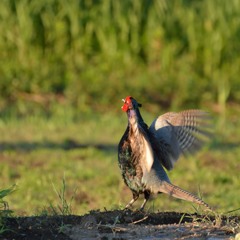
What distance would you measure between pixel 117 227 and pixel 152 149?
689mm

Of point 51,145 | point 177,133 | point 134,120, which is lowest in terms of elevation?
point 51,145

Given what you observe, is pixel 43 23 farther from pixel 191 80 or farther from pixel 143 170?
pixel 143 170

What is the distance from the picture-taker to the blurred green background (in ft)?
34.6

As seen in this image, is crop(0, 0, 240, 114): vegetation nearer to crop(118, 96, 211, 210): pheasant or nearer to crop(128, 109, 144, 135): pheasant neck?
crop(118, 96, 211, 210): pheasant

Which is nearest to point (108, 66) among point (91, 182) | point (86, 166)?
point (86, 166)

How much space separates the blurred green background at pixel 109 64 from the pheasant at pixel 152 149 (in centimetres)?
387

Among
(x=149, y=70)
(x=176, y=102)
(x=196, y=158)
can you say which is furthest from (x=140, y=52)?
(x=196, y=158)

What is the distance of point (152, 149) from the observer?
18.8ft

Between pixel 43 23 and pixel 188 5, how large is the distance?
1905 millimetres

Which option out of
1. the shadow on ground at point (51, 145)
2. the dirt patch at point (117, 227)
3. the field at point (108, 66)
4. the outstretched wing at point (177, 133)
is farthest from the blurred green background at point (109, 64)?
the dirt patch at point (117, 227)

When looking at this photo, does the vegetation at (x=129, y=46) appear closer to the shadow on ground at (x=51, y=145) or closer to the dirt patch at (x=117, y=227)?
the shadow on ground at (x=51, y=145)

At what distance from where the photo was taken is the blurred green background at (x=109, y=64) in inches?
416

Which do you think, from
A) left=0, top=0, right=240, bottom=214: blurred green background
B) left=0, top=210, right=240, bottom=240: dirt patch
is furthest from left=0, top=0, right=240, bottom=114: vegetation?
left=0, top=210, right=240, bottom=240: dirt patch

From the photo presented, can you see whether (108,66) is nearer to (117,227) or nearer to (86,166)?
(86,166)
